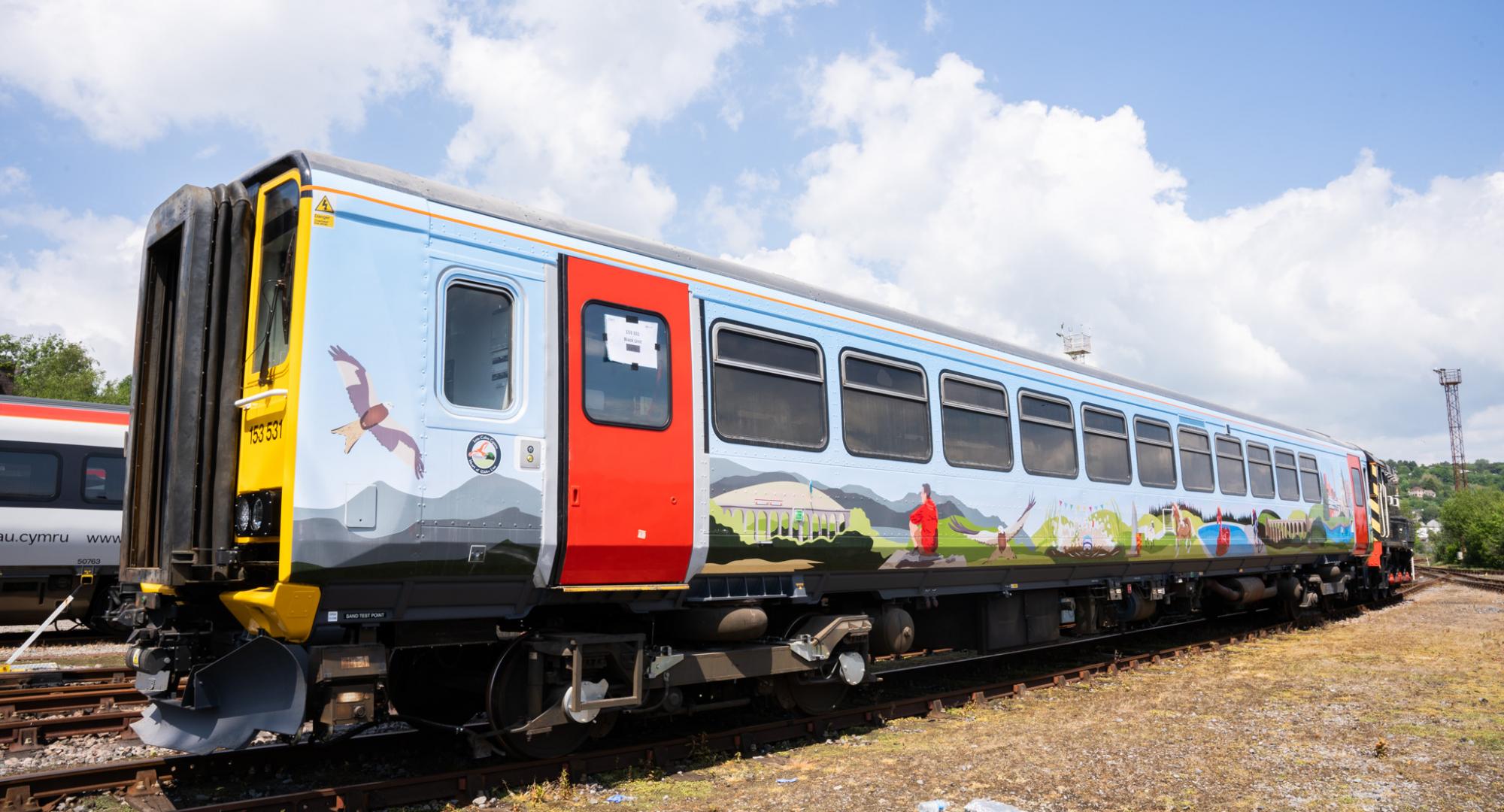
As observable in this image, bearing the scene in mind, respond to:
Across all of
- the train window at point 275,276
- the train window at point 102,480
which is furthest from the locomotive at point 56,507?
the train window at point 275,276

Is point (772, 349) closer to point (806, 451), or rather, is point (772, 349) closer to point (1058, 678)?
point (806, 451)

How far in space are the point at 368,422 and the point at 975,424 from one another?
592cm

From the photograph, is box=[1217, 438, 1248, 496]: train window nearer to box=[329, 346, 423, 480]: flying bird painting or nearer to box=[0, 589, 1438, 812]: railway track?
box=[0, 589, 1438, 812]: railway track

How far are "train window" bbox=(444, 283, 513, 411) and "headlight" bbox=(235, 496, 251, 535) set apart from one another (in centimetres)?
121

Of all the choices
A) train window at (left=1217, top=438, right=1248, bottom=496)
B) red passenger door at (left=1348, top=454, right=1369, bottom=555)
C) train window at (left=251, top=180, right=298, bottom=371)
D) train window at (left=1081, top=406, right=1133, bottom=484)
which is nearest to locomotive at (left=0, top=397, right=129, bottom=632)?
train window at (left=251, top=180, right=298, bottom=371)

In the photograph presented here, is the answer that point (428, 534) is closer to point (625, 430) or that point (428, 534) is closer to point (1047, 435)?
point (625, 430)

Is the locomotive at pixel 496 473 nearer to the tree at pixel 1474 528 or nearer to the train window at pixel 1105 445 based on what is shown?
the train window at pixel 1105 445

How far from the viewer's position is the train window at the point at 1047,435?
33.5 feet

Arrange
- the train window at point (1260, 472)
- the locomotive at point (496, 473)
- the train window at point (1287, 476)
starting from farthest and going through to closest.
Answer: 1. the train window at point (1287, 476)
2. the train window at point (1260, 472)
3. the locomotive at point (496, 473)

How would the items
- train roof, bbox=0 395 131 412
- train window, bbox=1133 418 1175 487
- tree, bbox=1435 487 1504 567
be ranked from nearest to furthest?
train window, bbox=1133 418 1175 487 < train roof, bbox=0 395 131 412 < tree, bbox=1435 487 1504 567

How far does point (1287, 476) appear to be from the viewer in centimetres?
1658

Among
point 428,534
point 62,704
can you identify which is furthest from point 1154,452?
point 62,704

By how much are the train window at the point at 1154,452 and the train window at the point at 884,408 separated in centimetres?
463

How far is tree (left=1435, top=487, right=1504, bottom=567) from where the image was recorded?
182 feet
